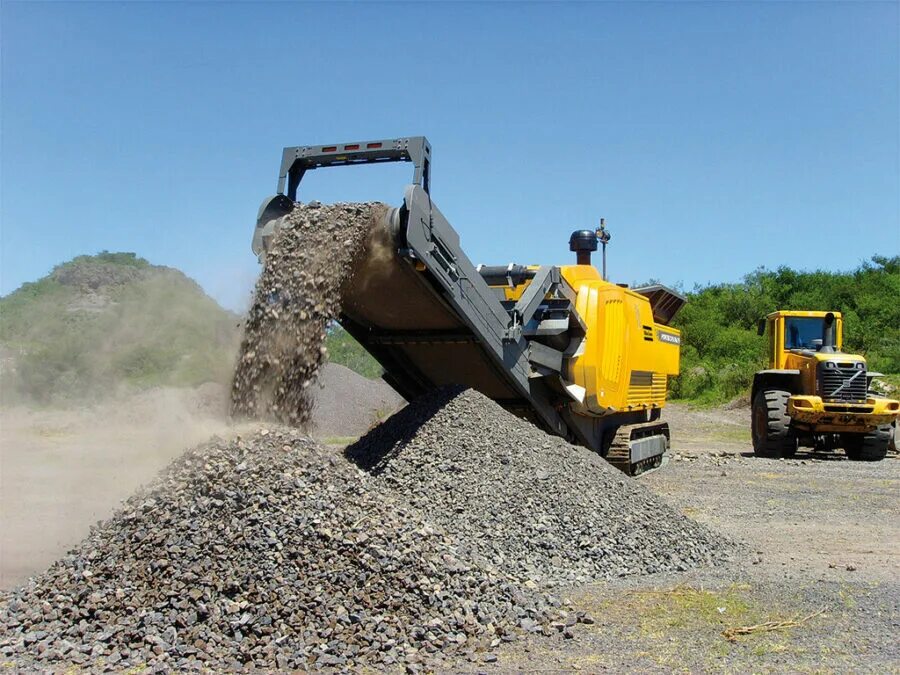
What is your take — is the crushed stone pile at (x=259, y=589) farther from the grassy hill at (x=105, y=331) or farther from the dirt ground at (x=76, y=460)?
the grassy hill at (x=105, y=331)

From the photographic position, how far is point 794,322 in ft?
45.4

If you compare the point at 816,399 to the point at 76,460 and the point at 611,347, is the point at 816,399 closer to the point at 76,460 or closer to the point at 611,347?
the point at 611,347

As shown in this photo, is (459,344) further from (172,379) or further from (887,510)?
(172,379)

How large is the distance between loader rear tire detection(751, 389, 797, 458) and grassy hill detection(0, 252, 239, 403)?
26.4ft

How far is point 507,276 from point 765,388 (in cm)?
653

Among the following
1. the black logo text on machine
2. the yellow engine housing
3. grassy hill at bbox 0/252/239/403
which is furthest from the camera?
grassy hill at bbox 0/252/239/403

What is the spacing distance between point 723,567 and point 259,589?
10.4ft

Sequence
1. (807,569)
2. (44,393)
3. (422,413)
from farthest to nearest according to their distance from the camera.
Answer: (44,393)
(422,413)
(807,569)

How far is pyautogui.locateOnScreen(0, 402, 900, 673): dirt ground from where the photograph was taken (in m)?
3.98

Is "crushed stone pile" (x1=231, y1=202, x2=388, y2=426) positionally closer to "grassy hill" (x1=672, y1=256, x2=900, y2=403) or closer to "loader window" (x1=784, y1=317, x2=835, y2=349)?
"loader window" (x1=784, y1=317, x2=835, y2=349)

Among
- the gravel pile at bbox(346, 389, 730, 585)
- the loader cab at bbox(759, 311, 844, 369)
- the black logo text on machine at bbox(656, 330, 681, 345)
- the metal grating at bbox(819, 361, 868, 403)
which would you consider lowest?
the gravel pile at bbox(346, 389, 730, 585)

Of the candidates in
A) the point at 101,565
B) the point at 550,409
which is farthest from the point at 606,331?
the point at 101,565

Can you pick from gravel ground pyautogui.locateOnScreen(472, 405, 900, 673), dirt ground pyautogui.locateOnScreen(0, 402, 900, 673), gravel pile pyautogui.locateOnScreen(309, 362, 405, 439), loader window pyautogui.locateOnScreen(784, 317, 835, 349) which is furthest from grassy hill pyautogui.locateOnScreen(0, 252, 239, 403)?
loader window pyautogui.locateOnScreen(784, 317, 835, 349)

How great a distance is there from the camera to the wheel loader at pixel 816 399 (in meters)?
12.5
